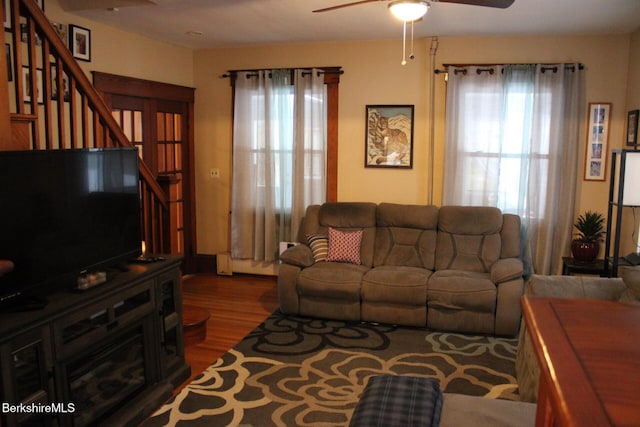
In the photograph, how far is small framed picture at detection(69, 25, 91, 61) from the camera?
4348 mm

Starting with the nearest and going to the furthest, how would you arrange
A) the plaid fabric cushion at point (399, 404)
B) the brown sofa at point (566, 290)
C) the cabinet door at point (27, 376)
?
the plaid fabric cushion at point (399, 404) < the cabinet door at point (27, 376) < the brown sofa at point (566, 290)

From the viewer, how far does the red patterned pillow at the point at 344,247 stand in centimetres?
488

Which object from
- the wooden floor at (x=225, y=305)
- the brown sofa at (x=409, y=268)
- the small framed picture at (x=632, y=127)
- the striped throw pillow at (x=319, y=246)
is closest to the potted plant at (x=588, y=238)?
the brown sofa at (x=409, y=268)

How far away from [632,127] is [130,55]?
185 inches

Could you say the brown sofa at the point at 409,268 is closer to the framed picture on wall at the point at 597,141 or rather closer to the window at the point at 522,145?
the window at the point at 522,145

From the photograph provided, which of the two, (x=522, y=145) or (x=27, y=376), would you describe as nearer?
(x=27, y=376)

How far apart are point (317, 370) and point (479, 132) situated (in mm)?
2934

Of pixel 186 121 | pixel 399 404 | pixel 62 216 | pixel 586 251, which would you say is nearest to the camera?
pixel 399 404

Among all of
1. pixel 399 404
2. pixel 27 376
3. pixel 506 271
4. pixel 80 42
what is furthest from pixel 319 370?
pixel 80 42

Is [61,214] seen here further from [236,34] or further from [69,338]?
[236,34]

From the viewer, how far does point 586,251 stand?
4762 mm

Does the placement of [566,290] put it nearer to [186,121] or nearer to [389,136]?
[389,136]

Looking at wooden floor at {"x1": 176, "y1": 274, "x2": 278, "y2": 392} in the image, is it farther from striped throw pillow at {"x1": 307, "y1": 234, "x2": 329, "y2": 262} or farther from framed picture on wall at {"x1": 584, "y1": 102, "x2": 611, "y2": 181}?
framed picture on wall at {"x1": 584, "y1": 102, "x2": 611, "y2": 181}

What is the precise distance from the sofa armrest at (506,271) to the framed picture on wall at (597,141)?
1.40 m
